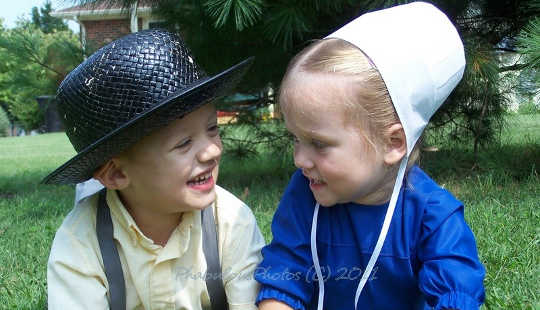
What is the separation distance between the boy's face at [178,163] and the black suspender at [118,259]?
0.15 meters

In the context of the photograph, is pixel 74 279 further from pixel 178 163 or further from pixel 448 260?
pixel 448 260

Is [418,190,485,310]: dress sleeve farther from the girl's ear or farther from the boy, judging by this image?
the boy

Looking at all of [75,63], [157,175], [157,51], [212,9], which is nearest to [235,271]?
[157,175]

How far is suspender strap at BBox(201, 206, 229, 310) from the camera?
185cm

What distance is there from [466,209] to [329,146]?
1.58 m

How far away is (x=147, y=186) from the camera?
170 centimetres

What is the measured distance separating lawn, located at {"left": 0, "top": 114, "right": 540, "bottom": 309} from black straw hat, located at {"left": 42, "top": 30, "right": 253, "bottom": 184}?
2.81 feet

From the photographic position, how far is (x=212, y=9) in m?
3.07

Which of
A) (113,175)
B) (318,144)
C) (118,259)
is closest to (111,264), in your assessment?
Answer: (118,259)

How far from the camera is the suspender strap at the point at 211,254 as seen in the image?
1852 mm

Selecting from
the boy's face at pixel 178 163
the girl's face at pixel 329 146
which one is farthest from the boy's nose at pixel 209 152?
the girl's face at pixel 329 146

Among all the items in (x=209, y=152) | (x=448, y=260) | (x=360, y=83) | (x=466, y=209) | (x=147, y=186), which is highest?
(x=360, y=83)

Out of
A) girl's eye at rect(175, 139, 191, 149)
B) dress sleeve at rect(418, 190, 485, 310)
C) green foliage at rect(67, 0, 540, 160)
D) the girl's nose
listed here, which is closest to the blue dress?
dress sleeve at rect(418, 190, 485, 310)

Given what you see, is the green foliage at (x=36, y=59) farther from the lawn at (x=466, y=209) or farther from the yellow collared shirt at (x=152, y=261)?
the yellow collared shirt at (x=152, y=261)
